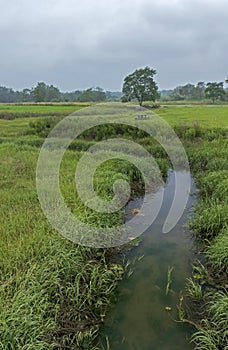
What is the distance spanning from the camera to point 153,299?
13.6 feet

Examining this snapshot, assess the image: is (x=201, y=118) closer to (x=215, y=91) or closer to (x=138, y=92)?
(x=138, y=92)

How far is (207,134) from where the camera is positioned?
13469 millimetres

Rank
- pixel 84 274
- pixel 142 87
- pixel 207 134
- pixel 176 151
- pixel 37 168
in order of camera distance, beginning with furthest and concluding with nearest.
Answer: pixel 142 87
pixel 207 134
pixel 176 151
pixel 37 168
pixel 84 274

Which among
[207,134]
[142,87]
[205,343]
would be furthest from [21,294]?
[142,87]

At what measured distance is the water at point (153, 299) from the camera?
351cm

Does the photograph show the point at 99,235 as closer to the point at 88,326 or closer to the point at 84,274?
the point at 84,274

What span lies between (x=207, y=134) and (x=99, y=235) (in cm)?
984

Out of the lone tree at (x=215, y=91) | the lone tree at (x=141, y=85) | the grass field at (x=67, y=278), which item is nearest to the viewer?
the grass field at (x=67, y=278)

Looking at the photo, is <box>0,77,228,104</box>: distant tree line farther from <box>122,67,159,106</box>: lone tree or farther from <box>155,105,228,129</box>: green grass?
<box>155,105,228,129</box>: green grass

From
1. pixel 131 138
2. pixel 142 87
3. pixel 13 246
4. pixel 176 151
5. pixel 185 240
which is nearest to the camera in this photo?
pixel 13 246

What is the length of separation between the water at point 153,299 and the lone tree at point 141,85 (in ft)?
108

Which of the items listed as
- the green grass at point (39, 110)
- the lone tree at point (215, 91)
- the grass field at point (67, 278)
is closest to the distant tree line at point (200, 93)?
the lone tree at point (215, 91)

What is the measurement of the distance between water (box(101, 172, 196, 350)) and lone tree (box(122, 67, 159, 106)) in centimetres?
3292

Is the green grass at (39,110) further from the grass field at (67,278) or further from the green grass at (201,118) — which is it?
the grass field at (67,278)
